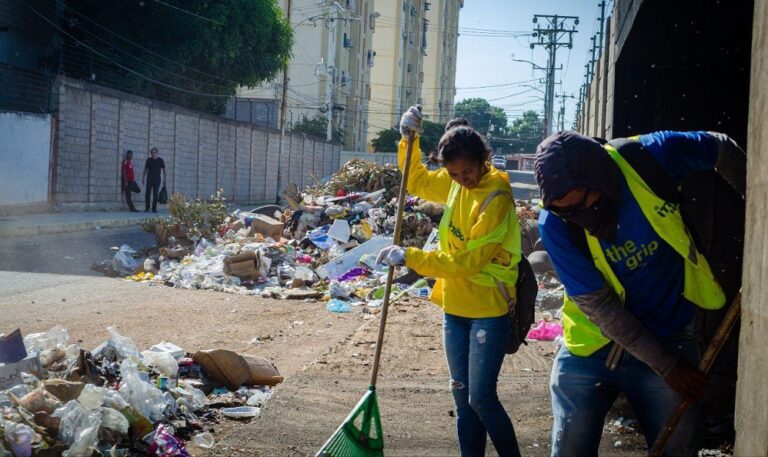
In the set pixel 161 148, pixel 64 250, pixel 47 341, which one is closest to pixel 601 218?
pixel 47 341

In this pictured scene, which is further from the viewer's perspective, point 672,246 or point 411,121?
point 411,121

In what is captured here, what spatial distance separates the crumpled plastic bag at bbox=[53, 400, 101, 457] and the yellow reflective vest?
254 cm

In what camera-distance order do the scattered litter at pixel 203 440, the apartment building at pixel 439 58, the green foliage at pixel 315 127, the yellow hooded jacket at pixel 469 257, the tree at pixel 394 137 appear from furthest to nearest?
the apartment building at pixel 439 58
the tree at pixel 394 137
the green foliage at pixel 315 127
the scattered litter at pixel 203 440
the yellow hooded jacket at pixel 469 257

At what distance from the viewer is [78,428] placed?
4.16 m

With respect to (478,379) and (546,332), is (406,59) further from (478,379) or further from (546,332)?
(478,379)

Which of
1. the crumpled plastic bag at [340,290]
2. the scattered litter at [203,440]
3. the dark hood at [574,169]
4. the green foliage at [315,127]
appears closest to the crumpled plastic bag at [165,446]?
the scattered litter at [203,440]

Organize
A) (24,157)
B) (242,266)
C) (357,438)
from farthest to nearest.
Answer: (24,157) < (242,266) < (357,438)

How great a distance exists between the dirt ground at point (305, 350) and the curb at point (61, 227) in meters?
4.13

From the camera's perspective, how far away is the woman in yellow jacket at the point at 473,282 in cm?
351

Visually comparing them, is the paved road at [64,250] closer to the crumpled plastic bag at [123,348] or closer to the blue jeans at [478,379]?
the crumpled plastic bag at [123,348]

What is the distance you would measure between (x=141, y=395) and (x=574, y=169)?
10.6 ft

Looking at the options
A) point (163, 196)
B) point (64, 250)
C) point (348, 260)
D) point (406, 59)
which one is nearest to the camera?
point (348, 260)

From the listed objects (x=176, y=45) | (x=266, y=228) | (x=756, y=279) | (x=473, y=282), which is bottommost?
(x=266, y=228)

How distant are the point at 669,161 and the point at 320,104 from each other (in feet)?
161
